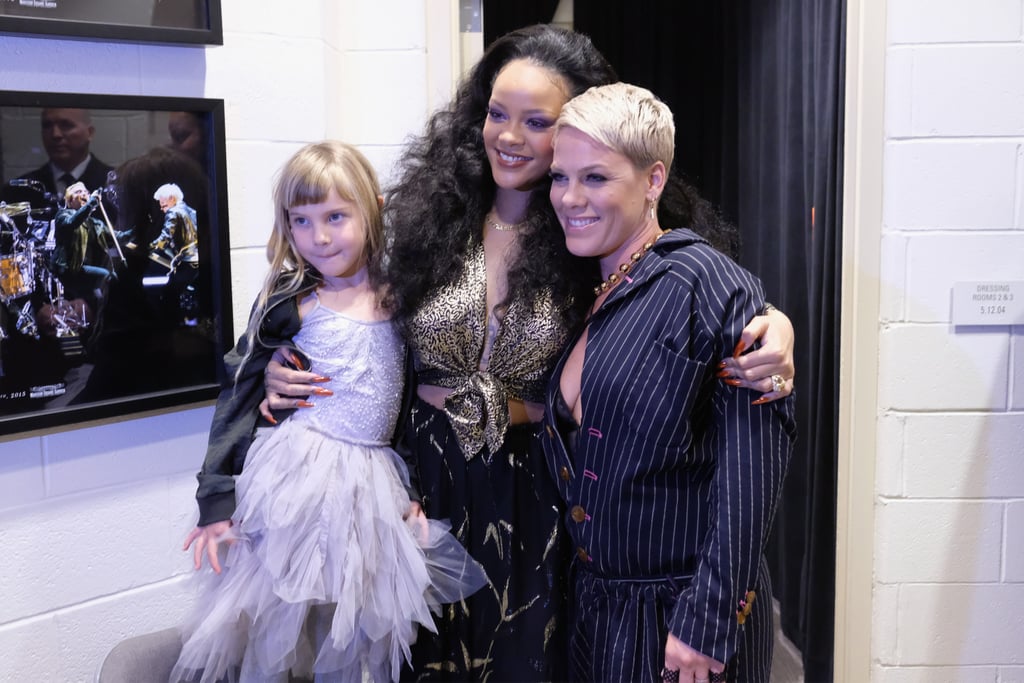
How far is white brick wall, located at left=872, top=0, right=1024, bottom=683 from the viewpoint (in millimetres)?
1800

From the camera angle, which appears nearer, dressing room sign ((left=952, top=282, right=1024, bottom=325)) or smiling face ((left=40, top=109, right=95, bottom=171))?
smiling face ((left=40, top=109, right=95, bottom=171))

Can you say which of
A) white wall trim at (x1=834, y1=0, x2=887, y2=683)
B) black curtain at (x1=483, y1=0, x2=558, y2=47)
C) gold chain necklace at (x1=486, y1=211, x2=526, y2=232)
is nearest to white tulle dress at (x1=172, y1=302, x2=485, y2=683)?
gold chain necklace at (x1=486, y1=211, x2=526, y2=232)

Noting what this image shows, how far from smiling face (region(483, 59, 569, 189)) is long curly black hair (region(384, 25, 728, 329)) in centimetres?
3

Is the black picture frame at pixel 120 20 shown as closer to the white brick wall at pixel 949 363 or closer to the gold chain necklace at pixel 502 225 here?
the gold chain necklace at pixel 502 225

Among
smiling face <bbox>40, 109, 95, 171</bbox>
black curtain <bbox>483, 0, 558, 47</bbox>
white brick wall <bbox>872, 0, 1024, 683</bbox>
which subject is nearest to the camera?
smiling face <bbox>40, 109, 95, 171</bbox>

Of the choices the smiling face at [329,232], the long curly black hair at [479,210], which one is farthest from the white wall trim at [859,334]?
the smiling face at [329,232]

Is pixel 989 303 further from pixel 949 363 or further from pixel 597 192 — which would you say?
pixel 597 192

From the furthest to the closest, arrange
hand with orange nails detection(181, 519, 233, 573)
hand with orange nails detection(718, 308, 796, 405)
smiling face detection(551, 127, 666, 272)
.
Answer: hand with orange nails detection(181, 519, 233, 573) < smiling face detection(551, 127, 666, 272) < hand with orange nails detection(718, 308, 796, 405)

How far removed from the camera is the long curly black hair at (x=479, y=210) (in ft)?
4.85

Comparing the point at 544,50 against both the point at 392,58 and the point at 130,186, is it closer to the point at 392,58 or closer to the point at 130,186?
the point at 392,58

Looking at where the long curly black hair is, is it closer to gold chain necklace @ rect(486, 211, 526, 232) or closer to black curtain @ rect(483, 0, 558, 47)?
gold chain necklace @ rect(486, 211, 526, 232)

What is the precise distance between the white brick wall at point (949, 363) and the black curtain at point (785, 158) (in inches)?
9.0

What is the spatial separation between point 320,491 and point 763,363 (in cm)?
73

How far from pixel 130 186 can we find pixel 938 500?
183 cm
